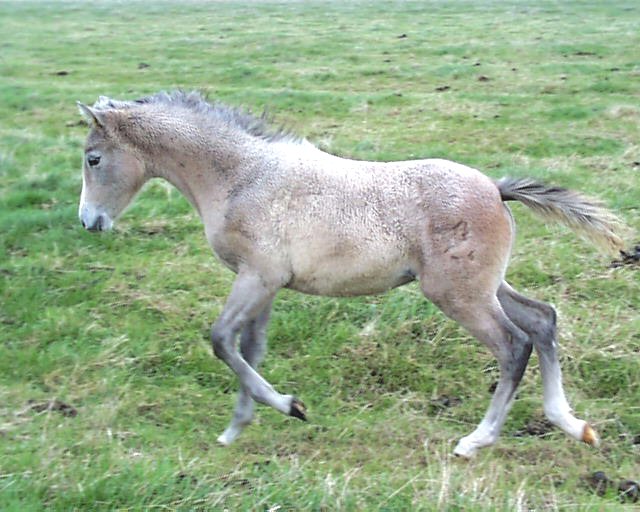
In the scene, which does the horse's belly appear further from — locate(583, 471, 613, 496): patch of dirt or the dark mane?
locate(583, 471, 613, 496): patch of dirt

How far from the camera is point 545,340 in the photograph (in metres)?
4.93

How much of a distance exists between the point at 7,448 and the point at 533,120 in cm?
924

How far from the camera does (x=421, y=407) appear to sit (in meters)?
5.22

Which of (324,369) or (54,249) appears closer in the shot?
(324,369)

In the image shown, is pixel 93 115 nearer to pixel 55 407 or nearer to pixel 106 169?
A: pixel 106 169

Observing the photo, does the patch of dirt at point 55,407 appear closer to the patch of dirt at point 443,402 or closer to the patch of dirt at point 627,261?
the patch of dirt at point 443,402

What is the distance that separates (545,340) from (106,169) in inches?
110

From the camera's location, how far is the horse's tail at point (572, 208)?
4840mm

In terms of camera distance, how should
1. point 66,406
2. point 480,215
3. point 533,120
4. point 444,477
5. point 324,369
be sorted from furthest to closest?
point 533,120 → point 324,369 → point 66,406 → point 480,215 → point 444,477

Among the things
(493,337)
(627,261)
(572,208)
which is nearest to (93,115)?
(493,337)

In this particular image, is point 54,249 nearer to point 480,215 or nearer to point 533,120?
point 480,215

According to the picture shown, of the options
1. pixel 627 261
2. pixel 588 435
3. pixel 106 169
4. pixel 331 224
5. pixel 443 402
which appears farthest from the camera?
pixel 627 261

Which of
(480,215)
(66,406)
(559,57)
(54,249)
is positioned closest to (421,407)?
(480,215)

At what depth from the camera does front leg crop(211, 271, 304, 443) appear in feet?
15.6
